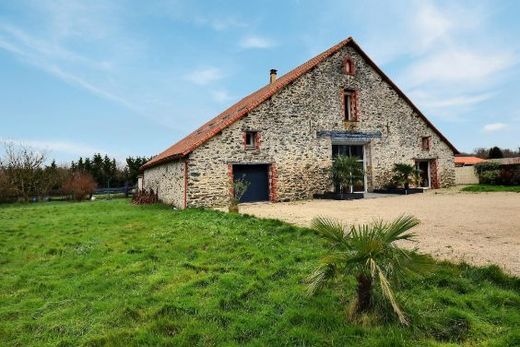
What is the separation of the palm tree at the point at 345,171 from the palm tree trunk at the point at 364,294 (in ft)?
46.3

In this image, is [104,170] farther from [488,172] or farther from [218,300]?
[218,300]

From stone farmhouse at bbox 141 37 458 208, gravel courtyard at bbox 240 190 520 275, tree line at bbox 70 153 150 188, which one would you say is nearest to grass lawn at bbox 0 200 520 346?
gravel courtyard at bbox 240 190 520 275

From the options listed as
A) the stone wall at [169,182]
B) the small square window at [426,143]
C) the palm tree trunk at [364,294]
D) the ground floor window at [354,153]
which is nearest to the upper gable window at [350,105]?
the ground floor window at [354,153]

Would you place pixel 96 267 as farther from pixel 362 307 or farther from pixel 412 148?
pixel 412 148

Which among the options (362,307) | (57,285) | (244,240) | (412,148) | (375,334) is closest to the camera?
(375,334)

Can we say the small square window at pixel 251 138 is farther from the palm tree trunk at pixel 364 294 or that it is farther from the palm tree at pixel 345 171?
the palm tree trunk at pixel 364 294

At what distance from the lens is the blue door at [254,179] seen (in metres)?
16.3

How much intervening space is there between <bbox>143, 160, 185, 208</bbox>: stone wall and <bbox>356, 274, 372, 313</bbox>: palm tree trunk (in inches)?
470

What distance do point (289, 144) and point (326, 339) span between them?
46.8 feet

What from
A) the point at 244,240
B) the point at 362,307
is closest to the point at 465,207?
the point at 244,240

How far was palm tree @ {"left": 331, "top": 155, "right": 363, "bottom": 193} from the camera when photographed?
57.6 feet

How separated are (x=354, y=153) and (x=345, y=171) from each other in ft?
9.11

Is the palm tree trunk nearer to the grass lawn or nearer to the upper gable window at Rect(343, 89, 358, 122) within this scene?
the grass lawn

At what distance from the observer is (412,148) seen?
21.3 metres
